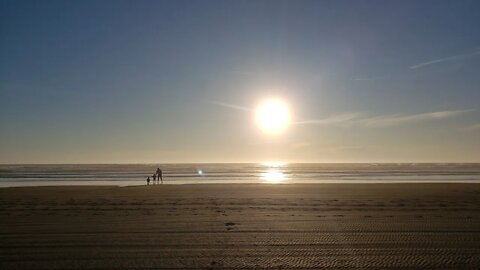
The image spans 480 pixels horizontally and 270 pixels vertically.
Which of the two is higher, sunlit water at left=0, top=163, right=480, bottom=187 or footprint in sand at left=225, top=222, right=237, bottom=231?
sunlit water at left=0, top=163, right=480, bottom=187

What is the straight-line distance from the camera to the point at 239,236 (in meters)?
14.0

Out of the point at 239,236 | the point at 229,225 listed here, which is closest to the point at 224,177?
the point at 229,225

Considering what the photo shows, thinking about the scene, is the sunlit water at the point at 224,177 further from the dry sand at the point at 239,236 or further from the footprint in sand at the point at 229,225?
the footprint in sand at the point at 229,225

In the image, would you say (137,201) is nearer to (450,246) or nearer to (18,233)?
(18,233)

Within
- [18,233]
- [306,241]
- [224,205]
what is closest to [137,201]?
[224,205]

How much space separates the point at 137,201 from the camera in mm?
25031

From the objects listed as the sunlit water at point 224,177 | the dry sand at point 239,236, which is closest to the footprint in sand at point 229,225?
the dry sand at point 239,236

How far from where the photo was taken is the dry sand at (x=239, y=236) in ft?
34.9

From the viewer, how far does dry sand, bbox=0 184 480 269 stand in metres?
10.6

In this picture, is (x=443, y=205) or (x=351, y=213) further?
(x=443, y=205)

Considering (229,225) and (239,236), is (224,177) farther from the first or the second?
(239,236)

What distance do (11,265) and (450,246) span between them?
11903 millimetres

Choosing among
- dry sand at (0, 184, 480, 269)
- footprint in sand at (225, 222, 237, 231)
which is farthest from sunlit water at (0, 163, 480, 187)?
footprint in sand at (225, 222, 237, 231)

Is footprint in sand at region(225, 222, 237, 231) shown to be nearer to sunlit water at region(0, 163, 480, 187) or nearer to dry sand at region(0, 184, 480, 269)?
dry sand at region(0, 184, 480, 269)
